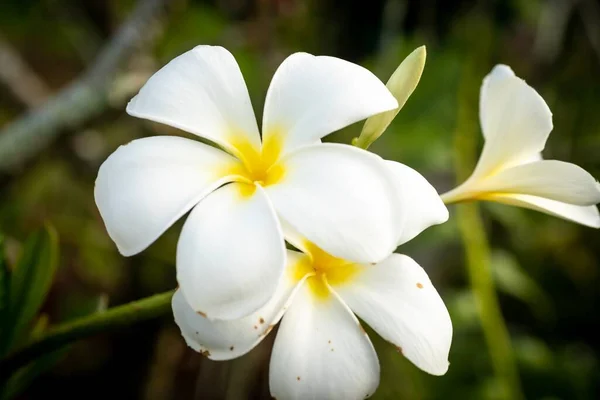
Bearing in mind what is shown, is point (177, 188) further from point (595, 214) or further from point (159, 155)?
point (595, 214)

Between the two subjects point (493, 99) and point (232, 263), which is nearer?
point (232, 263)

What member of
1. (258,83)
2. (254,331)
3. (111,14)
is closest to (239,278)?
(254,331)

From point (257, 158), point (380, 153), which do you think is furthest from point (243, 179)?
point (380, 153)

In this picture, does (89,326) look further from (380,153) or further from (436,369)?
(380,153)

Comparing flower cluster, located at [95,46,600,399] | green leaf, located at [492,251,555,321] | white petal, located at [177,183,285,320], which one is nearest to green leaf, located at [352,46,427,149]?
flower cluster, located at [95,46,600,399]

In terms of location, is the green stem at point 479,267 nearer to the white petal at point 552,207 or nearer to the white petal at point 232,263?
the white petal at point 552,207

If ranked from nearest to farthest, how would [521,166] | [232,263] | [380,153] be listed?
[232,263] → [521,166] → [380,153]

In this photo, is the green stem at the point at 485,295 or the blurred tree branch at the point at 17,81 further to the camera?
the blurred tree branch at the point at 17,81

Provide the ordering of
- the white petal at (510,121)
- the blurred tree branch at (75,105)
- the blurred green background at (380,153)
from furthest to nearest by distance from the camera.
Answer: the blurred green background at (380,153) → the blurred tree branch at (75,105) → the white petal at (510,121)

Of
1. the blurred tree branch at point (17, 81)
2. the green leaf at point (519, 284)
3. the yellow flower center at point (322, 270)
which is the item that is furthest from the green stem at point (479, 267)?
the blurred tree branch at point (17, 81)
